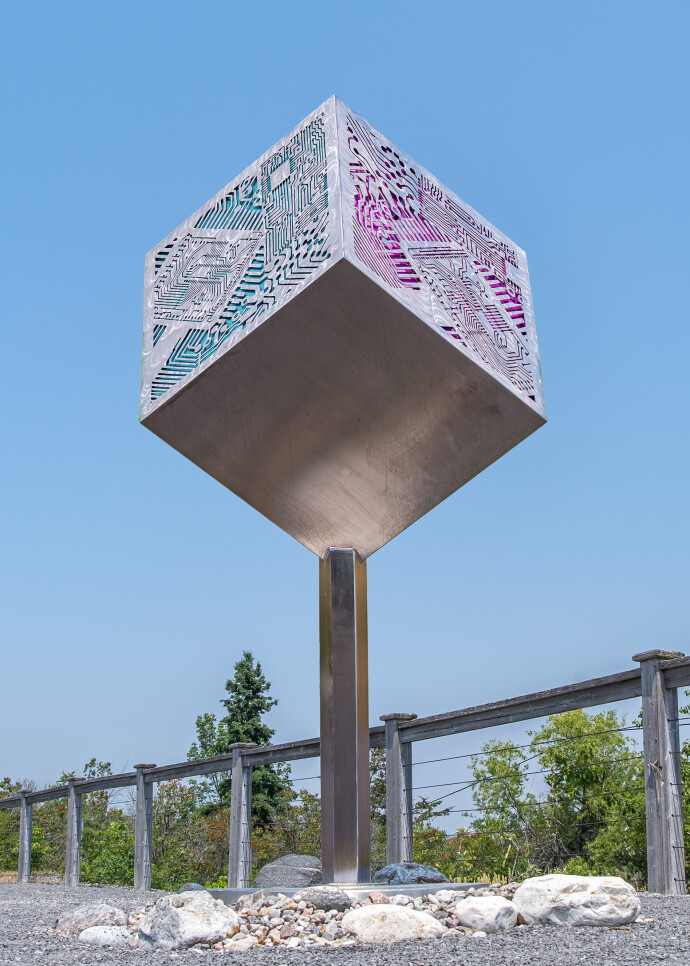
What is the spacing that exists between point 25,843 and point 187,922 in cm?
933

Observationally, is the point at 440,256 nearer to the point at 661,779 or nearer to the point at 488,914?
the point at 661,779

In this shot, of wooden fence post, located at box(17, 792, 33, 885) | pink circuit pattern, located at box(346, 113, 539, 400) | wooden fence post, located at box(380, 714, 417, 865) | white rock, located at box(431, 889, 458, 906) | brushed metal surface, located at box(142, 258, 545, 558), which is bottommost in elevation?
wooden fence post, located at box(17, 792, 33, 885)

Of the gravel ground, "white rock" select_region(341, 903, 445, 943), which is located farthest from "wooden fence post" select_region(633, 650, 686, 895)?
"white rock" select_region(341, 903, 445, 943)

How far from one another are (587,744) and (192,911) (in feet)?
17.1

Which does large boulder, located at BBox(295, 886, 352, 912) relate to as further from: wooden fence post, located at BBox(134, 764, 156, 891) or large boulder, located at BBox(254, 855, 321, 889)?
wooden fence post, located at BBox(134, 764, 156, 891)

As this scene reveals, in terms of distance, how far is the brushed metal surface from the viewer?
203 inches

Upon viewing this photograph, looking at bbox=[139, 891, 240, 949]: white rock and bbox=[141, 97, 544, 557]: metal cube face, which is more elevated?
bbox=[141, 97, 544, 557]: metal cube face

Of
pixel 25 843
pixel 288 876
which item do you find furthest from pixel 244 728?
pixel 288 876

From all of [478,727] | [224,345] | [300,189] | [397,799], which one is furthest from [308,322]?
[397,799]

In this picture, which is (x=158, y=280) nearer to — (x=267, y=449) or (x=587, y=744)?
(x=267, y=449)

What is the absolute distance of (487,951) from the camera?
3367 mm

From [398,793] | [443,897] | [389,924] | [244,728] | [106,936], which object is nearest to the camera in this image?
[389,924]

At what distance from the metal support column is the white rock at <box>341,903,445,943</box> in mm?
1565

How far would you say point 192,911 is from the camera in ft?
12.9
